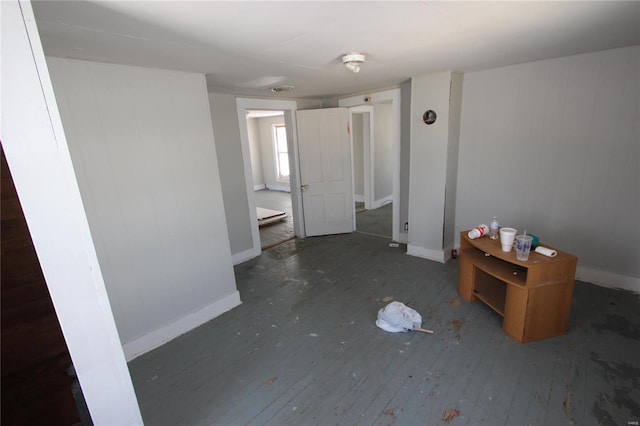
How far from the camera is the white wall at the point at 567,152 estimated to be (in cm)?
261

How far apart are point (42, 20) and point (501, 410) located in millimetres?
3123

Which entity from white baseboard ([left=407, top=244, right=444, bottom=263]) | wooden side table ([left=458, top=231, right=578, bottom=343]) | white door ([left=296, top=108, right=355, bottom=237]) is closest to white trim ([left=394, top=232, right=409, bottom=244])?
white baseboard ([left=407, top=244, right=444, bottom=263])

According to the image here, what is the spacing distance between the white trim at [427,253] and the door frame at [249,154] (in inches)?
69.6

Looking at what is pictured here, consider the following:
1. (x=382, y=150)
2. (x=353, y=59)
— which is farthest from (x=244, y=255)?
(x=382, y=150)

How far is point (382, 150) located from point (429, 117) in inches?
118

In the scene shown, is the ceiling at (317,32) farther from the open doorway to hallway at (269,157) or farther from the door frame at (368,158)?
the open doorway to hallway at (269,157)

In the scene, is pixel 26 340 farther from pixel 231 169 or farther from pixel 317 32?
pixel 231 169

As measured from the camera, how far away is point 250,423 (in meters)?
1.73

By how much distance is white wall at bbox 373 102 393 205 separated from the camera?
610 centimetres

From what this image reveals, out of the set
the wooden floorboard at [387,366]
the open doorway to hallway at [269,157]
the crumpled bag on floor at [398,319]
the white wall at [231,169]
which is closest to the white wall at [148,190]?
the wooden floorboard at [387,366]

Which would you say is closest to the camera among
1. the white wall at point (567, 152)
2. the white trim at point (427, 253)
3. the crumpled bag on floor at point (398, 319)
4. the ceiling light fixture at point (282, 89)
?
the crumpled bag on floor at point (398, 319)

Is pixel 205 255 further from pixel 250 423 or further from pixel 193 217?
pixel 250 423

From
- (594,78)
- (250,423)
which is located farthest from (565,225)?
(250,423)

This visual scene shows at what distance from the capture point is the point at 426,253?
3.76 meters
